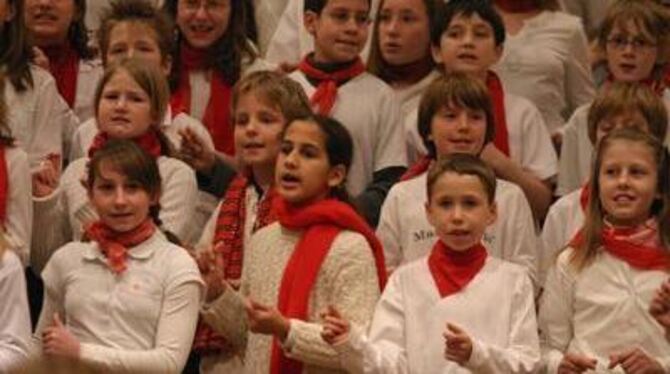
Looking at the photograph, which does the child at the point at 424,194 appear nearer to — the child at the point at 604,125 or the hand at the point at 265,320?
the child at the point at 604,125

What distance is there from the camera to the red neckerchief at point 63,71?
4762mm

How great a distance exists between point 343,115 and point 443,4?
0.56m

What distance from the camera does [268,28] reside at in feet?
17.3

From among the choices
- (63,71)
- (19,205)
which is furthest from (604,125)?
(63,71)

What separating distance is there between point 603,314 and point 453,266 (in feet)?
1.33

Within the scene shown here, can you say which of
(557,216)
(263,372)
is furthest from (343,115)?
(263,372)

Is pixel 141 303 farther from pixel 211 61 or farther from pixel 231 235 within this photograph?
pixel 211 61

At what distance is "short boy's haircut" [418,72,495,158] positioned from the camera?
154 inches

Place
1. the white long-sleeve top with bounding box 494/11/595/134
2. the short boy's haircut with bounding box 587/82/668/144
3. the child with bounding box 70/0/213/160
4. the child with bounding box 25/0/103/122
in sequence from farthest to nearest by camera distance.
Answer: the white long-sleeve top with bounding box 494/11/595/134 < the child with bounding box 25/0/103/122 < the child with bounding box 70/0/213/160 < the short boy's haircut with bounding box 587/82/668/144

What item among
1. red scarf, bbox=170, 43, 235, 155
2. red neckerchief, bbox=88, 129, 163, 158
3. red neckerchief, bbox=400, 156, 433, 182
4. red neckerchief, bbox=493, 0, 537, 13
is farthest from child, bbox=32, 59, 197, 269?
red neckerchief, bbox=493, 0, 537, 13

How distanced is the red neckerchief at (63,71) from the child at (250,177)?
1001 millimetres

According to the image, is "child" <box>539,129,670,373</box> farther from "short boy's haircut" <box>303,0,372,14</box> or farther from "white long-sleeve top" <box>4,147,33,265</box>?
"white long-sleeve top" <box>4,147,33,265</box>

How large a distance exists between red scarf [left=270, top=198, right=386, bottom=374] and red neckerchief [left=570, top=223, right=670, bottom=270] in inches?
22.8

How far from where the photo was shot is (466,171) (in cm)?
351
